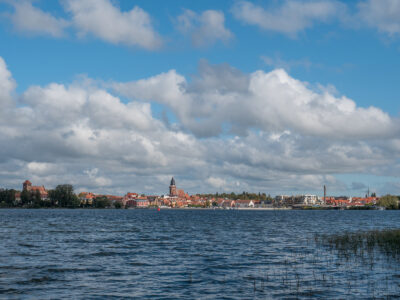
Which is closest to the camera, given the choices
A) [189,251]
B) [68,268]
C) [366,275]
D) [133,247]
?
[366,275]

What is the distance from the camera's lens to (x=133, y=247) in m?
49.2

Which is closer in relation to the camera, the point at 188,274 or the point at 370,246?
the point at 188,274

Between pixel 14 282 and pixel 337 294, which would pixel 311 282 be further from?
pixel 14 282

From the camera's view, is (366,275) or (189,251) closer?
(366,275)

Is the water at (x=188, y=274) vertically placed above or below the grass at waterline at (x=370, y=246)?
below

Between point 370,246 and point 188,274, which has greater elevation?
point 370,246

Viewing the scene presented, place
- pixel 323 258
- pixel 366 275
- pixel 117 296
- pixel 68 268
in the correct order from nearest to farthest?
pixel 117 296 < pixel 366 275 < pixel 68 268 < pixel 323 258

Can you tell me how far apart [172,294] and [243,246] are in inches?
1048

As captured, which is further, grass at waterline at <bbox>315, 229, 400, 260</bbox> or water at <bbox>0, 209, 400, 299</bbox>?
grass at waterline at <bbox>315, 229, 400, 260</bbox>

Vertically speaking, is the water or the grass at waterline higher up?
the grass at waterline

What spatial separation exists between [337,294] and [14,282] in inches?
843

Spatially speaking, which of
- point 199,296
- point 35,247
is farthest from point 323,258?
point 35,247

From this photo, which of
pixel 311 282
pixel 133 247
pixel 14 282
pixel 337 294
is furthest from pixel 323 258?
pixel 14 282

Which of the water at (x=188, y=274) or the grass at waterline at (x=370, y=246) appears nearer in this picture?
the water at (x=188, y=274)
